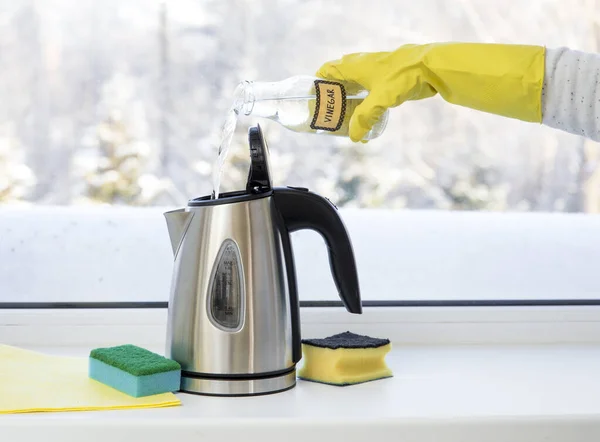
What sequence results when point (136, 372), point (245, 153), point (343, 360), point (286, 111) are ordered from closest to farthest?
point (136, 372) → point (343, 360) → point (286, 111) → point (245, 153)

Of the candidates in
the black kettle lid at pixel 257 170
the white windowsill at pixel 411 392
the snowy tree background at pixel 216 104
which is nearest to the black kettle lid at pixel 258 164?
the black kettle lid at pixel 257 170

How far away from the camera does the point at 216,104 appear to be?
1272 mm

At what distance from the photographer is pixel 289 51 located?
128cm

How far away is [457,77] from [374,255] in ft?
1.49

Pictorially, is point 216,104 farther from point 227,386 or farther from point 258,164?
point 227,386

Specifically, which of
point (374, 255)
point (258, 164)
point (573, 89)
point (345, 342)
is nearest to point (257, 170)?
point (258, 164)

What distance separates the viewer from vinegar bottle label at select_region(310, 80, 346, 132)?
36.8 inches

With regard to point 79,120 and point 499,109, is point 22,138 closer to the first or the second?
point 79,120

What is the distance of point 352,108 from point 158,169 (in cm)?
39

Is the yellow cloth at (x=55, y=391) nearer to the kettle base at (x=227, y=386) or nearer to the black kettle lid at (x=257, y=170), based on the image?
the kettle base at (x=227, y=386)

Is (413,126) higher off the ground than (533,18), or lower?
lower

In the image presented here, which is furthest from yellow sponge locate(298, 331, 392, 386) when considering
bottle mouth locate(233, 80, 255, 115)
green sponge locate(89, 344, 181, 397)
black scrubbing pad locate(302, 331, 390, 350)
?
bottle mouth locate(233, 80, 255, 115)

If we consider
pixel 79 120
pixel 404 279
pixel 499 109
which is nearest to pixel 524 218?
pixel 404 279

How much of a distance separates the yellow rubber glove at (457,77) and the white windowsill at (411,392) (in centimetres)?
31
